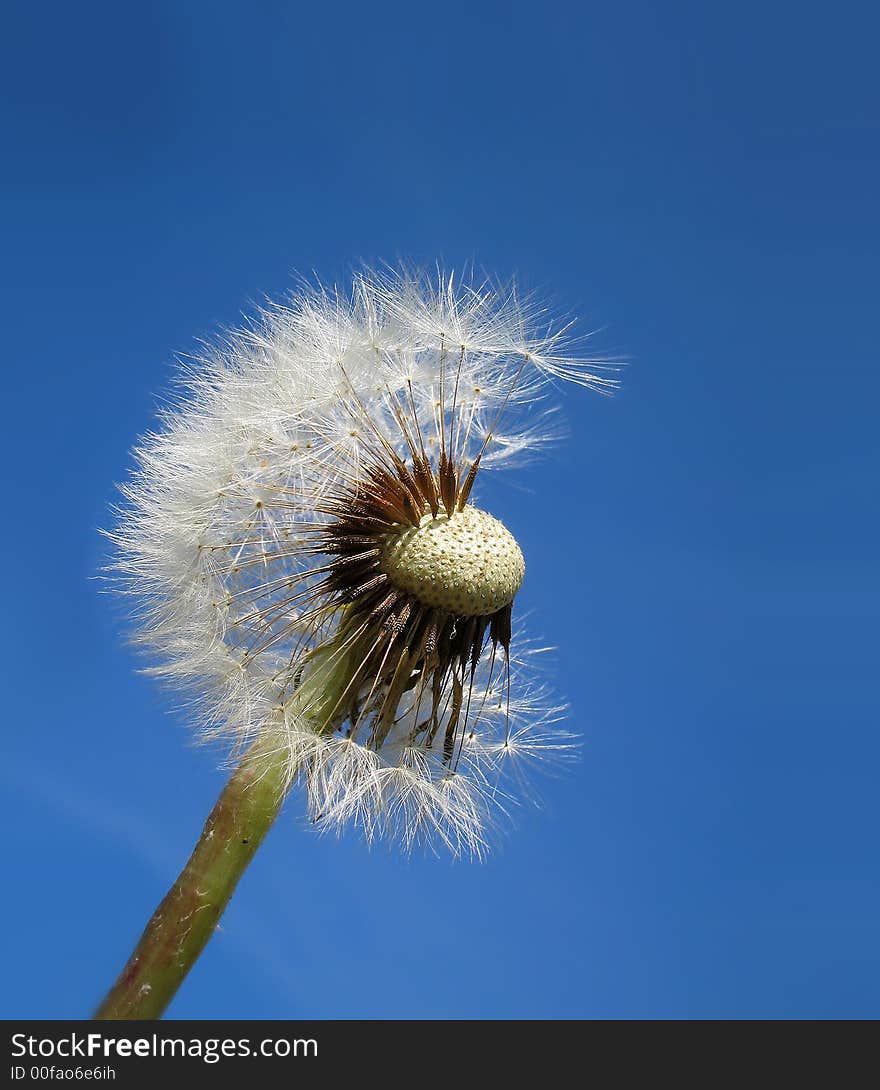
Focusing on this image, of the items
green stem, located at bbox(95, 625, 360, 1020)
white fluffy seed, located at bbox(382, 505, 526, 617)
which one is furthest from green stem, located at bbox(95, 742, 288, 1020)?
white fluffy seed, located at bbox(382, 505, 526, 617)

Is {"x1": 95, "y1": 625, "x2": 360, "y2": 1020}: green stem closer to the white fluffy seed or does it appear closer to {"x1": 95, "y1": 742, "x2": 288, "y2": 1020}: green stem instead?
{"x1": 95, "y1": 742, "x2": 288, "y2": 1020}: green stem

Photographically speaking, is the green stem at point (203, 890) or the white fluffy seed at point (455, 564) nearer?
the green stem at point (203, 890)

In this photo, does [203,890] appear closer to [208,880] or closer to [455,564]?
[208,880]

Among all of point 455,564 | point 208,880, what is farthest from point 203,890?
point 455,564

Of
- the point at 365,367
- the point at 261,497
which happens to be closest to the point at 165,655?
the point at 261,497

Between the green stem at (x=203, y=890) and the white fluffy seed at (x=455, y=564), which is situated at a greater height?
the white fluffy seed at (x=455, y=564)

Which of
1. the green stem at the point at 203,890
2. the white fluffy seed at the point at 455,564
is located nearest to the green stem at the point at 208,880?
the green stem at the point at 203,890

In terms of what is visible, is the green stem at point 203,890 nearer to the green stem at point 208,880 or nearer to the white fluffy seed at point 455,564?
the green stem at point 208,880
